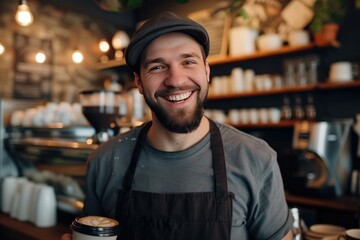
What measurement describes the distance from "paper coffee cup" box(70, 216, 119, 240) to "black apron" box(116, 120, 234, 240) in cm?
20

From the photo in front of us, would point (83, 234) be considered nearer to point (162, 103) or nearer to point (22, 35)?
point (162, 103)

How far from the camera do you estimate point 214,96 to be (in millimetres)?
4441

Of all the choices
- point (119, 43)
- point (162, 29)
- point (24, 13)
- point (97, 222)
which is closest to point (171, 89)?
point (162, 29)

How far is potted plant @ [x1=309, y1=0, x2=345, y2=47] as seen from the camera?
11.2 feet

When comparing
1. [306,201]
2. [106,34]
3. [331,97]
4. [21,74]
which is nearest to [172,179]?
[306,201]

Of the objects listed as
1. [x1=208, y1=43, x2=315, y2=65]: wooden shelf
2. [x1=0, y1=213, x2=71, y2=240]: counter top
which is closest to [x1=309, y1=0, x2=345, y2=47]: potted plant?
[x1=208, y1=43, x2=315, y2=65]: wooden shelf

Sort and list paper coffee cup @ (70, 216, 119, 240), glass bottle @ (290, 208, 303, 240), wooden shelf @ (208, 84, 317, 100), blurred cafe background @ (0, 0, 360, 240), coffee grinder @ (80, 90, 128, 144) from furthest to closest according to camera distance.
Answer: wooden shelf @ (208, 84, 317, 100) < blurred cafe background @ (0, 0, 360, 240) < coffee grinder @ (80, 90, 128, 144) < glass bottle @ (290, 208, 303, 240) < paper coffee cup @ (70, 216, 119, 240)

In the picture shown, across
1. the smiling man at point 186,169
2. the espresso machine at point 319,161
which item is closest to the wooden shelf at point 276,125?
the espresso machine at point 319,161

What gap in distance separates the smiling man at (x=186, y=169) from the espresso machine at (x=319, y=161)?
5.96ft

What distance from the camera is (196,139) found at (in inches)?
55.2

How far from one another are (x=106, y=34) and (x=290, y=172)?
410 cm

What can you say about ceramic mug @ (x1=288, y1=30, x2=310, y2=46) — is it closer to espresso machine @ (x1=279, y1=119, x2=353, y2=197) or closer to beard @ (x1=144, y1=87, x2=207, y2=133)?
espresso machine @ (x1=279, y1=119, x2=353, y2=197)

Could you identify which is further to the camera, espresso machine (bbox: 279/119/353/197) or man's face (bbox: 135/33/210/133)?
espresso machine (bbox: 279/119/353/197)

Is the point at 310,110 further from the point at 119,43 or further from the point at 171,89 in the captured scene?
the point at 119,43
